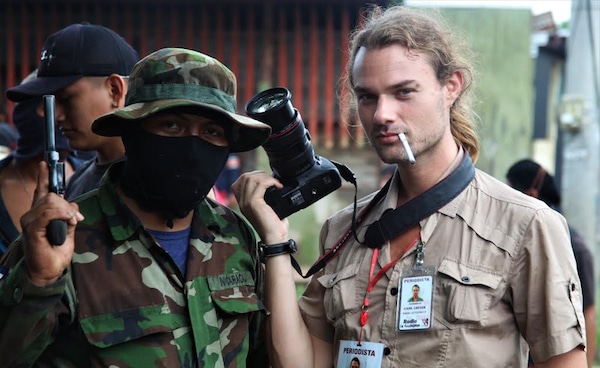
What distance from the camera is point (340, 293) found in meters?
3.01

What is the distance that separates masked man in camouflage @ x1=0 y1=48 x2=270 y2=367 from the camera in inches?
102

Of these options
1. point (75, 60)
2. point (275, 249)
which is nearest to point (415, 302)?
point (275, 249)

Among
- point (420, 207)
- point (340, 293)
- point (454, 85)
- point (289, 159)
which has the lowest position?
point (340, 293)

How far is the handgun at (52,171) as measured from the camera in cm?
236

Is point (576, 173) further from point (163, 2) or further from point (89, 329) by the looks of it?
point (89, 329)

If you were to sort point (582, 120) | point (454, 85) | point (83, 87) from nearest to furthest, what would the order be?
point (454, 85), point (83, 87), point (582, 120)

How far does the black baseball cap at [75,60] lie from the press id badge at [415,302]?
1.42 metres

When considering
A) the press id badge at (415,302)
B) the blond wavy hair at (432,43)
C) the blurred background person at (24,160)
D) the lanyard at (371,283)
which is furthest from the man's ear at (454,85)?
the blurred background person at (24,160)

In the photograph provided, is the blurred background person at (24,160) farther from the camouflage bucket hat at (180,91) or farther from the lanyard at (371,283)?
the lanyard at (371,283)

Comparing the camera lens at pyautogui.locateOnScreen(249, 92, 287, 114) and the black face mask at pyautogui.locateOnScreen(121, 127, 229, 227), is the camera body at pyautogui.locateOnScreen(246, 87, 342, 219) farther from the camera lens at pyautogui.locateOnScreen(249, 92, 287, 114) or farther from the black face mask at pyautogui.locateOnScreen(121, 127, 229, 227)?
the black face mask at pyautogui.locateOnScreen(121, 127, 229, 227)

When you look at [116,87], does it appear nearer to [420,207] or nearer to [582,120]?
[420,207]

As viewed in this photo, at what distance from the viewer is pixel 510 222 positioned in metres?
2.82

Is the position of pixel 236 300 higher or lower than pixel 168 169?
lower

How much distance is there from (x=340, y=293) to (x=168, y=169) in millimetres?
705
